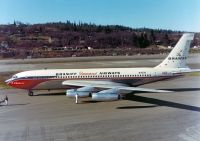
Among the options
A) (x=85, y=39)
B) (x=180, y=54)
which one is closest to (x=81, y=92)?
(x=180, y=54)

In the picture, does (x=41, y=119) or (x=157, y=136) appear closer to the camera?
(x=157, y=136)

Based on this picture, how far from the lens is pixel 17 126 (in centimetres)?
2511

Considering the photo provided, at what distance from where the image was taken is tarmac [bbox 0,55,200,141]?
868 inches

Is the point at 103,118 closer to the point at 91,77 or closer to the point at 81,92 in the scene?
the point at 81,92

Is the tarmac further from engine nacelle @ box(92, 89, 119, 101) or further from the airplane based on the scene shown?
the airplane

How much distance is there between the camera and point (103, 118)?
89.2 feet

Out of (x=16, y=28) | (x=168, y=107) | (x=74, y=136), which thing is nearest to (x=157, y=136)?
(x=74, y=136)

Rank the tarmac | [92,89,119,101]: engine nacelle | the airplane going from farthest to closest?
the airplane < [92,89,119,101]: engine nacelle < the tarmac

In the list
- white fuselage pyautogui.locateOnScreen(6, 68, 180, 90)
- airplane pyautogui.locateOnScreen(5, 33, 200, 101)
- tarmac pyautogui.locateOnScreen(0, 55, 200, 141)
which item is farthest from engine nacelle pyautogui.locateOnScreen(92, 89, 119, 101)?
white fuselage pyautogui.locateOnScreen(6, 68, 180, 90)

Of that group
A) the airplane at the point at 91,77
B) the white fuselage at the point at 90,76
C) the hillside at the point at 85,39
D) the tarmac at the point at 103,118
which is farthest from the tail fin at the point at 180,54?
the hillside at the point at 85,39

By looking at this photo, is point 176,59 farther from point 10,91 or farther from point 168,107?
point 10,91

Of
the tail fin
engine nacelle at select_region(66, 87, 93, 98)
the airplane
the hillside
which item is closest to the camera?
engine nacelle at select_region(66, 87, 93, 98)

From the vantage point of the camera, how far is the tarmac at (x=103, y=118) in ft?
72.3

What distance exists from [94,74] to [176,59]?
9.30 metres
